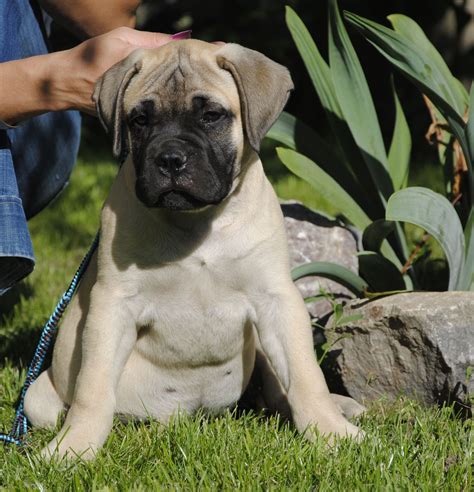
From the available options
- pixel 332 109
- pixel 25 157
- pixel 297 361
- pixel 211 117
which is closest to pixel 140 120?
pixel 211 117

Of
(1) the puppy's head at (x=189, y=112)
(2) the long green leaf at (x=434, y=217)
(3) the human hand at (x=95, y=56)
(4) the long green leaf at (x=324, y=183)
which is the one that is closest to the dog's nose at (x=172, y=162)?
(1) the puppy's head at (x=189, y=112)

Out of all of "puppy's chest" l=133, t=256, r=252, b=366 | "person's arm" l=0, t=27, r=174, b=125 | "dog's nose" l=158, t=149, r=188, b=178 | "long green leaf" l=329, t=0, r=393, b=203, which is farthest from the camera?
"long green leaf" l=329, t=0, r=393, b=203

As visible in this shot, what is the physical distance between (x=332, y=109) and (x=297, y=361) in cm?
134

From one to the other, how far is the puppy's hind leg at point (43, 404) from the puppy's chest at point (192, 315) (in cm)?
41

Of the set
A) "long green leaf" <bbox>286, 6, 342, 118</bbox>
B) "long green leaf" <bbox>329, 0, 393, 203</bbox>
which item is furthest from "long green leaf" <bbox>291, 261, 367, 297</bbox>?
"long green leaf" <bbox>286, 6, 342, 118</bbox>

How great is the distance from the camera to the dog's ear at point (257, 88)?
2840 mm

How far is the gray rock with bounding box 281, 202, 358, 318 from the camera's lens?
4062 mm

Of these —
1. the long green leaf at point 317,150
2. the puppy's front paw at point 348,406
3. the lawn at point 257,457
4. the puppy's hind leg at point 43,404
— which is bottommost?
the puppy's hind leg at point 43,404

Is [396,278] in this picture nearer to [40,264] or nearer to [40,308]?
[40,308]

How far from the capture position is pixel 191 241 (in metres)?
2.95

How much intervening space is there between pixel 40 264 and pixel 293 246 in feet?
6.11

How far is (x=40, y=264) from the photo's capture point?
5273mm

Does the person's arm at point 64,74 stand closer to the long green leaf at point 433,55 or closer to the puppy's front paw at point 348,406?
the long green leaf at point 433,55

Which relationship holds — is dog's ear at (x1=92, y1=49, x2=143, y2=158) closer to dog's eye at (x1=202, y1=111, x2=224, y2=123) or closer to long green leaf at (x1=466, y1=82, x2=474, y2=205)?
dog's eye at (x1=202, y1=111, x2=224, y2=123)
